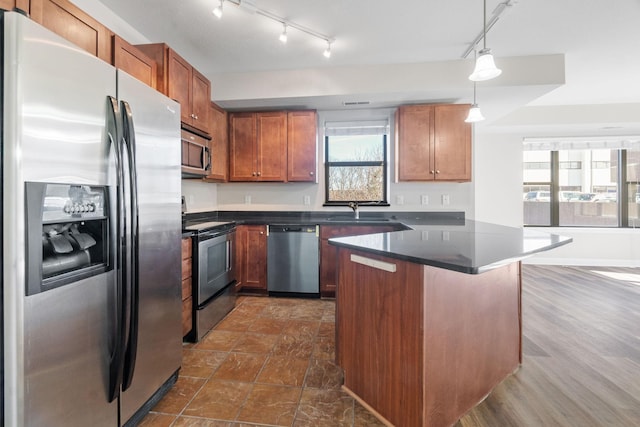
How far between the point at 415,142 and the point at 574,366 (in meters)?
2.52

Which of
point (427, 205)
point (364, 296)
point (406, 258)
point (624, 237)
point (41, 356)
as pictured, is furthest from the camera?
point (624, 237)

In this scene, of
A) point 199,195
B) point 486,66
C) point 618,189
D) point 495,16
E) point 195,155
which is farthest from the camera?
point 618,189

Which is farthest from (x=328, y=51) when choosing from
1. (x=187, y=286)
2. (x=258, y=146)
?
(x=187, y=286)

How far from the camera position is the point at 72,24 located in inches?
64.7

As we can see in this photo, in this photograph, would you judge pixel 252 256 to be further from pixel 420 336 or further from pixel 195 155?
pixel 420 336

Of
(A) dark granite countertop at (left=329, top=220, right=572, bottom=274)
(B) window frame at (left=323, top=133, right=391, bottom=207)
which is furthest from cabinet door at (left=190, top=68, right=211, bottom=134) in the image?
(A) dark granite countertop at (left=329, top=220, right=572, bottom=274)

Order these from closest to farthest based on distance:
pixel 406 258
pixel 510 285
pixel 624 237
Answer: pixel 406 258
pixel 510 285
pixel 624 237

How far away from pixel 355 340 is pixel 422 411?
46cm

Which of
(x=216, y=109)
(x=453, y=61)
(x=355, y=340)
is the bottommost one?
(x=355, y=340)

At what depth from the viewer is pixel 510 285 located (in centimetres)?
187

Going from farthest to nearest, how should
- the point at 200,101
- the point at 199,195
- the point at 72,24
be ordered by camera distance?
the point at 199,195 → the point at 200,101 → the point at 72,24

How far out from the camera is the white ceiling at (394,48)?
2332 mm

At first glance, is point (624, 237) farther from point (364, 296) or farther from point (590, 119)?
point (364, 296)

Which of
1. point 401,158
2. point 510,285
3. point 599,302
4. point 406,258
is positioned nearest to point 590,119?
point 599,302
